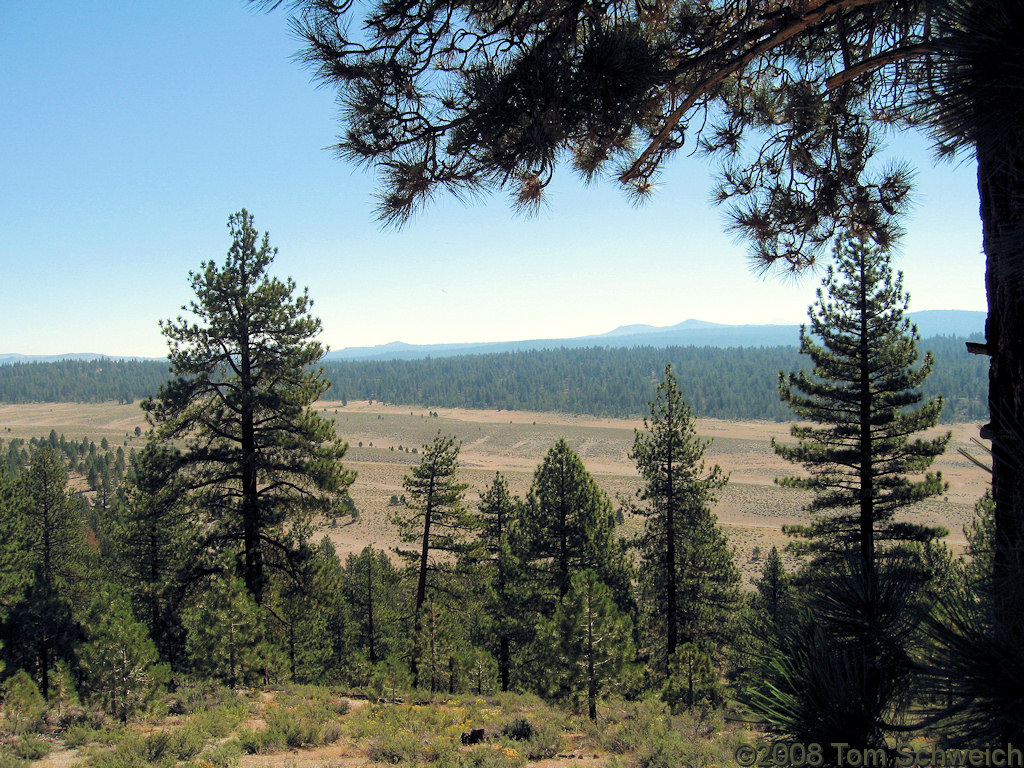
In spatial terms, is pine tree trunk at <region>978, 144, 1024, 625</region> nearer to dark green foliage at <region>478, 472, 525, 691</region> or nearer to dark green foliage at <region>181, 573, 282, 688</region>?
dark green foliage at <region>181, 573, 282, 688</region>

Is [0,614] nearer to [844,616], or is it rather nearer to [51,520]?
[51,520]

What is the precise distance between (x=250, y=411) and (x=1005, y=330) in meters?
9.69

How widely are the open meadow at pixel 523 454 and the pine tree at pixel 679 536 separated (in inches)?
69.7

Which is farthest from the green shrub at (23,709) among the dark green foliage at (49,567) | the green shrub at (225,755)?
the dark green foliage at (49,567)

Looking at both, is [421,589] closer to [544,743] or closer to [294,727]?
[294,727]

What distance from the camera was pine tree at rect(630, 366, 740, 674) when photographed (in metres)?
13.3

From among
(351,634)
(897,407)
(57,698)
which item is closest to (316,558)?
(57,698)

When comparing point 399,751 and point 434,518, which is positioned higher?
point 434,518

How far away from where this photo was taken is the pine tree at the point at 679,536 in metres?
13.3

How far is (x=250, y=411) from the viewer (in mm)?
9539

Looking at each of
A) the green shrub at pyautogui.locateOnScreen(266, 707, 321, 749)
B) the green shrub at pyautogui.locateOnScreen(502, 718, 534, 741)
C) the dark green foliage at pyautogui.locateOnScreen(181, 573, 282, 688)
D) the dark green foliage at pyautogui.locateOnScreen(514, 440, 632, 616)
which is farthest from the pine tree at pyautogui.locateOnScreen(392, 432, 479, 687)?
the green shrub at pyautogui.locateOnScreen(266, 707, 321, 749)

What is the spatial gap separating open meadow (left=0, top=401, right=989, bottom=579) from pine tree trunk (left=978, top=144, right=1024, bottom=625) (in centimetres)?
370

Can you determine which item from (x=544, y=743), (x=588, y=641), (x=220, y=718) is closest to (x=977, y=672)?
(x=544, y=743)

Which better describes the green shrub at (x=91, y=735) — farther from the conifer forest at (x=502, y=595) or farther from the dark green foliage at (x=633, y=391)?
the dark green foliage at (x=633, y=391)
